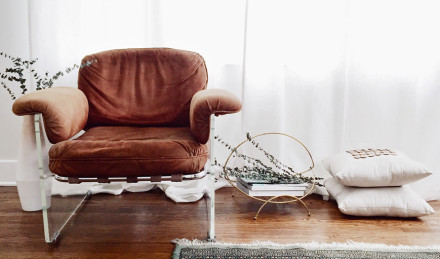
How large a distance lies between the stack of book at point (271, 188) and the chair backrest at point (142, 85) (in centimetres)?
48

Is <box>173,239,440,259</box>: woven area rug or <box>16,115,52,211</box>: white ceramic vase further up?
<box>16,115,52,211</box>: white ceramic vase

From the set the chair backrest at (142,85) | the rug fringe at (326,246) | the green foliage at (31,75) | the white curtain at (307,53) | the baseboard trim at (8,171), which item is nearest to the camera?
the rug fringe at (326,246)

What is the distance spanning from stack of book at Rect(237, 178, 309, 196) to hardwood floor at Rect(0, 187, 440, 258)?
4.7 inches

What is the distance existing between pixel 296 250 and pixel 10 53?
205 centimetres

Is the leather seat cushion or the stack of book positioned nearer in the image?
the leather seat cushion

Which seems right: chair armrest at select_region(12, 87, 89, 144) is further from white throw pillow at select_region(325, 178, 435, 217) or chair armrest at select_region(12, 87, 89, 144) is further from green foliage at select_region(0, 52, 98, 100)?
white throw pillow at select_region(325, 178, 435, 217)

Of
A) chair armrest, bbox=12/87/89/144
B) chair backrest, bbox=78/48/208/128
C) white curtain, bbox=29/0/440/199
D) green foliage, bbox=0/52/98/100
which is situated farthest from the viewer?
white curtain, bbox=29/0/440/199

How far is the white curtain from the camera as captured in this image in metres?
2.42

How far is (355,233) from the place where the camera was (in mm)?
1947

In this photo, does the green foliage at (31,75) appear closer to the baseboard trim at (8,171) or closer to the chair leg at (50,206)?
the chair leg at (50,206)

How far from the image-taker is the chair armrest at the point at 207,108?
1.71 metres

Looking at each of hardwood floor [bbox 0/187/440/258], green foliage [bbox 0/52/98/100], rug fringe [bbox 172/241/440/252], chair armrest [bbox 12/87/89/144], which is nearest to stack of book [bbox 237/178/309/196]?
hardwood floor [bbox 0/187/440/258]

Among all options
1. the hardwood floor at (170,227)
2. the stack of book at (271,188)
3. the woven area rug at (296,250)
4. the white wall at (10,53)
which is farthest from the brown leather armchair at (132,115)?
the white wall at (10,53)

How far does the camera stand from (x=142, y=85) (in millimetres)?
2229
